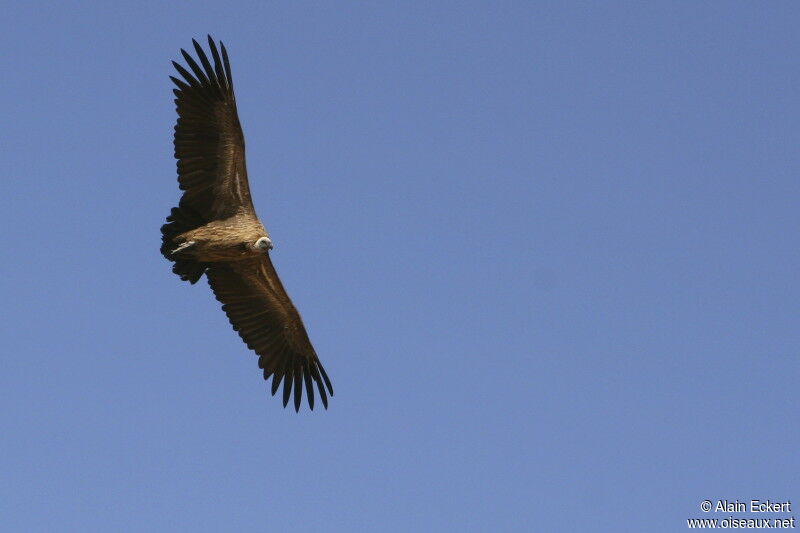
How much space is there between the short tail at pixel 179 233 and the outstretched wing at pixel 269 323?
0.93 metres

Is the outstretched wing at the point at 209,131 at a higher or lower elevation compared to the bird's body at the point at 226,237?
higher

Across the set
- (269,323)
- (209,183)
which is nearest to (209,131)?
(209,183)

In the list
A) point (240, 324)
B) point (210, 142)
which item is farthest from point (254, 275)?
point (210, 142)

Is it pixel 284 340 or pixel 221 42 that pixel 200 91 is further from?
pixel 284 340

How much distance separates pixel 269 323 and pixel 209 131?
12.9 feet

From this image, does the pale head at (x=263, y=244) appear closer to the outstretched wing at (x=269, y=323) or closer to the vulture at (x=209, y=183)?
the vulture at (x=209, y=183)

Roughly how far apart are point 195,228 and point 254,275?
5.80ft

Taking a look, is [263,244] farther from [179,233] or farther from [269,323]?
[269,323]

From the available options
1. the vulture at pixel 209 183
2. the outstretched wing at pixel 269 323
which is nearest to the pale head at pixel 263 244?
the vulture at pixel 209 183

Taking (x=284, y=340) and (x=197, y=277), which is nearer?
(x=197, y=277)

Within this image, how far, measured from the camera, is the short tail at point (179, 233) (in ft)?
62.9

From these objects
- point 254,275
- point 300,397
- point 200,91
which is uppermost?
point 200,91

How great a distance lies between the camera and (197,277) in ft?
65.1

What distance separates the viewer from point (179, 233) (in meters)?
19.2
